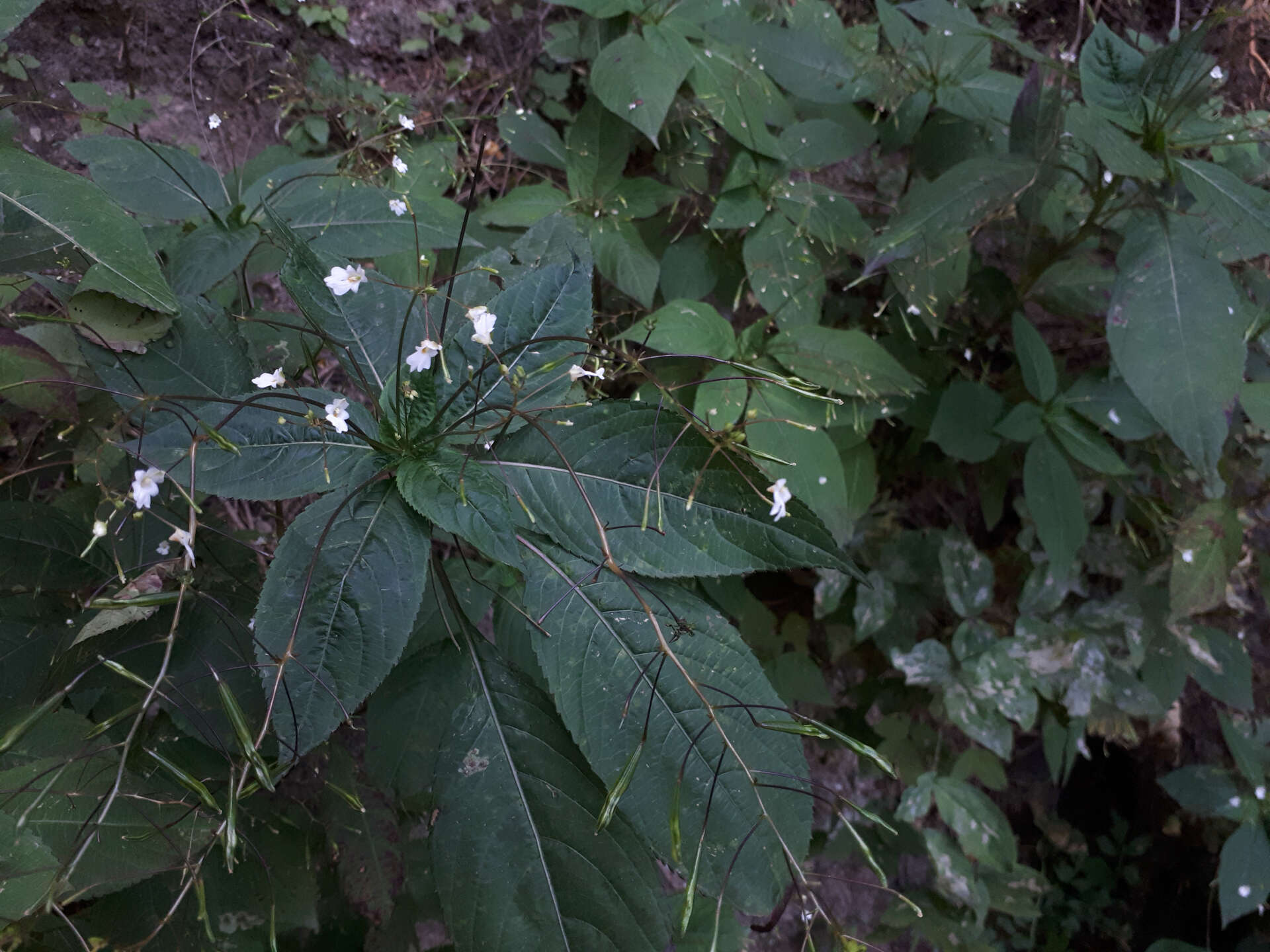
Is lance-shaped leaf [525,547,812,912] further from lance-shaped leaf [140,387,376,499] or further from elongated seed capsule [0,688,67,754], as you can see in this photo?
elongated seed capsule [0,688,67,754]

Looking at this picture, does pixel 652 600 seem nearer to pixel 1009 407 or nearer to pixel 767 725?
pixel 767 725

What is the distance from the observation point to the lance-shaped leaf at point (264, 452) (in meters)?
0.97

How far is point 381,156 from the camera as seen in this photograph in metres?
2.07

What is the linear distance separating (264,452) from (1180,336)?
1694 mm

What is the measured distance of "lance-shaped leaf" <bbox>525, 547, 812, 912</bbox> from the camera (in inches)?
40.5

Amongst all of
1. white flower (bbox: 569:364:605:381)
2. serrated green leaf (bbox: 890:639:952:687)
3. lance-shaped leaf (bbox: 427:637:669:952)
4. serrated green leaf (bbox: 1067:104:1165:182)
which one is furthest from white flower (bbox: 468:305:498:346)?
serrated green leaf (bbox: 890:639:952:687)

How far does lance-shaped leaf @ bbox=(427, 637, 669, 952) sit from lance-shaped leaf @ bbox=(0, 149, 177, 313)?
757 millimetres

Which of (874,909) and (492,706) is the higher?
(492,706)

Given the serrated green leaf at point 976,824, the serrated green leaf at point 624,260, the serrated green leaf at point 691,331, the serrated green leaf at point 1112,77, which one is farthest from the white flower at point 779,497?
the serrated green leaf at point 976,824

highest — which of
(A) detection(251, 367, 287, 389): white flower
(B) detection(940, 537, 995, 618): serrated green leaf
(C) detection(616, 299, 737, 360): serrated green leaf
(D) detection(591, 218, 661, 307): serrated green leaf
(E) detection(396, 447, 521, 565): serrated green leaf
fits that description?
(A) detection(251, 367, 287, 389): white flower

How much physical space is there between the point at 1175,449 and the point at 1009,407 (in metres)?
0.45

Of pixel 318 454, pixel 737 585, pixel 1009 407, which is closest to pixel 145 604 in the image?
pixel 318 454

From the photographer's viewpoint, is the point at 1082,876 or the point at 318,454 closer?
the point at 318,454

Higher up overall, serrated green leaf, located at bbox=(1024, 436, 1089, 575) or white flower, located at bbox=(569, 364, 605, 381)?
white flower, located at bbox=(569, 364, 605, 381)
